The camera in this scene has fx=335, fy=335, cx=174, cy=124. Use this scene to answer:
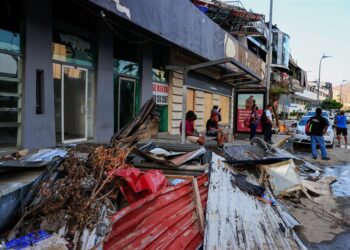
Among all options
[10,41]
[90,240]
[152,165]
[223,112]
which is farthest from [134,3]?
[223,112]

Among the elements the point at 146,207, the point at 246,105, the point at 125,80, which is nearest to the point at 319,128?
the point at 246,105

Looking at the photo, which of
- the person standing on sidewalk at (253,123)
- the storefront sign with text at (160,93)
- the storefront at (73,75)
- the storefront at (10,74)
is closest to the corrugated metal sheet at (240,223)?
the storefront at (10,74)

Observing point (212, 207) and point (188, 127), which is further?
point (188, 127)

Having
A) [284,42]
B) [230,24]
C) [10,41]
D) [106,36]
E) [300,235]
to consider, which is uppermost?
[284,42]

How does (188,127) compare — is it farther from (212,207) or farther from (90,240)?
(90,240)

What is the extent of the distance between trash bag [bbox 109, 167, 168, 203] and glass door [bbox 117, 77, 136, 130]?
22.5 feet

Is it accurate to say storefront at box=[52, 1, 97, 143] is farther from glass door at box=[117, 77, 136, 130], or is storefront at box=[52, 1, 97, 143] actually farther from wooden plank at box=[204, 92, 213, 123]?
wooden plank at box=[204, 92, 213, 123]

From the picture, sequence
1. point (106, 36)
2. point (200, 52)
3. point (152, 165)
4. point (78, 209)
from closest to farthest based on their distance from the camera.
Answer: point (78, 209) < point (152, 165) < point (106, 36) < point (200, 52)

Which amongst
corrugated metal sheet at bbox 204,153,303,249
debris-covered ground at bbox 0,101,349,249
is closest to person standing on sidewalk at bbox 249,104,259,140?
debris-covered ground at bbox 0,101,349,249

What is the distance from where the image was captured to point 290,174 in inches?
257

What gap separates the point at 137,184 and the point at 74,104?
18.1 feet

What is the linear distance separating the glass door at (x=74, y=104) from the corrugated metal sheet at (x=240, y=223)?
5.12m

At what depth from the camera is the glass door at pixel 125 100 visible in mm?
11211

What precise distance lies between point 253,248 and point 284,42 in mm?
49479
